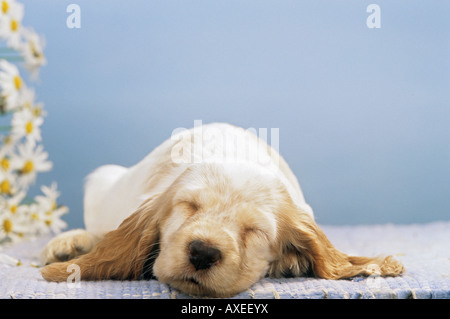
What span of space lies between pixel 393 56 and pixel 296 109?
0.37 meters

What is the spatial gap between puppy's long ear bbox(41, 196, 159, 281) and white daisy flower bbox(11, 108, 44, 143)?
14.4 inches

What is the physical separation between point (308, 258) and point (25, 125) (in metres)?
0.86

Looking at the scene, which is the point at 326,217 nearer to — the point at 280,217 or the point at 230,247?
the point at 280,217

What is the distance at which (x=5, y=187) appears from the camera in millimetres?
1441

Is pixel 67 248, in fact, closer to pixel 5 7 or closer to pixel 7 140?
pixel 7 140

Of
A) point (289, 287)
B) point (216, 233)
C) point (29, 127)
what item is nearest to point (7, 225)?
point (29, 127)

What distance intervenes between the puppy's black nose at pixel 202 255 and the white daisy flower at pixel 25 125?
1.97 feet

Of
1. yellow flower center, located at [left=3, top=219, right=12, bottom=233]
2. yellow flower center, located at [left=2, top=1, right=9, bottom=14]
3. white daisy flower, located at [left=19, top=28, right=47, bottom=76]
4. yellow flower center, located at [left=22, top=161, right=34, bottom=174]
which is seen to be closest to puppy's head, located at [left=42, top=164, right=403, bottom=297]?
yellow flower center, located at [left=3, top=219, right=12, bottom=233]

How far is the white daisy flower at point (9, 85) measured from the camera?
4.66 ft

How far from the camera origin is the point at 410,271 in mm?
1526

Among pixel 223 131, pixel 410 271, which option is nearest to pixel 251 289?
pixel 410 271

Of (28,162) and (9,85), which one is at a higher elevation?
(9,85)
